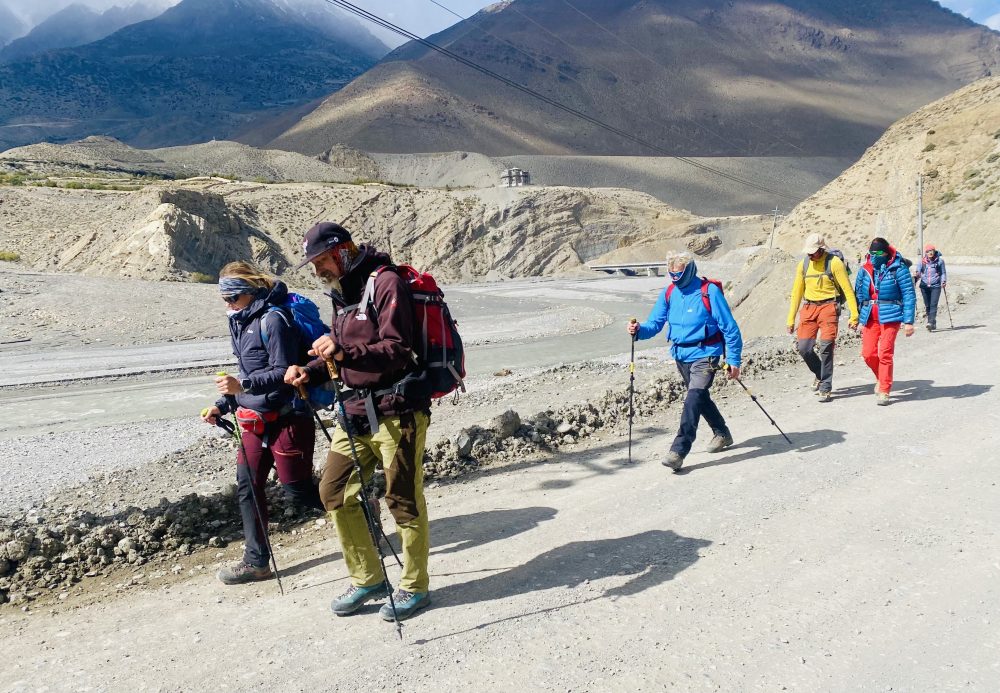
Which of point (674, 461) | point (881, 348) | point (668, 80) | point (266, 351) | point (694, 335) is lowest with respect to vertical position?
point (674, 461)

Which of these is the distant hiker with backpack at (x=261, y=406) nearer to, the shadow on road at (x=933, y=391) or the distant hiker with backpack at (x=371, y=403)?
the distant hiker with backpack at (x=371, y=403)

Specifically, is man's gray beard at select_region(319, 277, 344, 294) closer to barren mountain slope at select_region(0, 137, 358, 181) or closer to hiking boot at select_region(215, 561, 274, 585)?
hiking boot at select_region(215, 561, 274, 585)

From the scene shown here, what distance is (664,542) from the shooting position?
461cm

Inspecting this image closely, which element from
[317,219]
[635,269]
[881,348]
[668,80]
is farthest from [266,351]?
[668,80]

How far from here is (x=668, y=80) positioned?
160 m

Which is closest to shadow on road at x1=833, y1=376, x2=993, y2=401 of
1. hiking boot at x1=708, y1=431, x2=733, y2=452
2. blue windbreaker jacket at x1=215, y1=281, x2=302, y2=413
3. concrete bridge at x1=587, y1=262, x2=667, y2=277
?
hiking boot at x1=708, y1=431, x2=733, y2=452

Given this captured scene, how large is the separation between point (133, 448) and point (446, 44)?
195 m

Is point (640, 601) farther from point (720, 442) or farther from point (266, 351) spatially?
point (720, 442)

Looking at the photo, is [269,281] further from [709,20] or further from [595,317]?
[709,20]

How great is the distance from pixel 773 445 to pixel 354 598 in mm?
4249

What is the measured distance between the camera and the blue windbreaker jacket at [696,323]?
581 cm

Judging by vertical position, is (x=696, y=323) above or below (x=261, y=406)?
above

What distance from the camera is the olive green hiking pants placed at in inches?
145

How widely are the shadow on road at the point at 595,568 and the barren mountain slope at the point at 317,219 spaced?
35.0 metres
